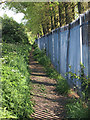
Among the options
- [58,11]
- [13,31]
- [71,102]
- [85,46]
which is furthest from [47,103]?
[13,31]

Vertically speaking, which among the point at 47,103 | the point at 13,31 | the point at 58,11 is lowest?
the point at 47,103

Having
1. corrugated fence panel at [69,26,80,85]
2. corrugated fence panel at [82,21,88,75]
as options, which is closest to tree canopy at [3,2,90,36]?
corrugated fence panel at [69,26,80,85]

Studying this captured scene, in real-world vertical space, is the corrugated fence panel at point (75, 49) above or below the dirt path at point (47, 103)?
above

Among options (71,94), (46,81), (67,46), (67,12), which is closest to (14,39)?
(67,12)

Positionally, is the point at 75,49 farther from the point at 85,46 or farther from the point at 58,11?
the point at 58,11

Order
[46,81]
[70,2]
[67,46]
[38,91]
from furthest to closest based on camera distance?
1. [70,2]
2. [46,81]
3. [67,46]
4. [38,91]

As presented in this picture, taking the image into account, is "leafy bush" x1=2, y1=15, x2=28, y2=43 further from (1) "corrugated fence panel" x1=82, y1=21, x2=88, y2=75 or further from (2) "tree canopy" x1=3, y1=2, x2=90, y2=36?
(1) "corrugated fence panel" x1=82, y1=21, x2=88, y2=75

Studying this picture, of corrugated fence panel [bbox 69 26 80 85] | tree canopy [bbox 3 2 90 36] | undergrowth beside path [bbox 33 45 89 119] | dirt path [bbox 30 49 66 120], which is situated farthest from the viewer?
tree canopy [bbox 3 2 90 36]

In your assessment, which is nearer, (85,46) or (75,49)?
(85,46)

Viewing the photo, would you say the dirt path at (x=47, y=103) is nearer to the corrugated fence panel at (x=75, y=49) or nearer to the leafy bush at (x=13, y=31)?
the corrugated fence panel at (x=75, y=49)

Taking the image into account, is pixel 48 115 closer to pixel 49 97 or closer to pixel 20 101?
pixel 20 101

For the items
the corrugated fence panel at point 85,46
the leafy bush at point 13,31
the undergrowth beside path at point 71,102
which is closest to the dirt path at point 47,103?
the undergrowth beside path at point 71,102

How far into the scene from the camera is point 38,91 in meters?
7.74

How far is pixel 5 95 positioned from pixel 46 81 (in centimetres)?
527
